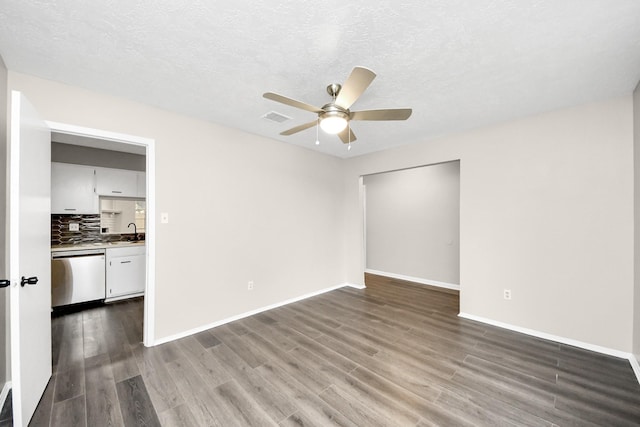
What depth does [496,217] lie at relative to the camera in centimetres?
317

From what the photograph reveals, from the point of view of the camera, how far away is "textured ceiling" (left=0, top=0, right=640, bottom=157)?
142cm

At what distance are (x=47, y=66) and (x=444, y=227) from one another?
547 cm

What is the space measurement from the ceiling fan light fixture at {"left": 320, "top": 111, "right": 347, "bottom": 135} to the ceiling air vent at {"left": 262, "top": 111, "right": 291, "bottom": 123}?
1.04 m

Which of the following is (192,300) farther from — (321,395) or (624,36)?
(624,36)

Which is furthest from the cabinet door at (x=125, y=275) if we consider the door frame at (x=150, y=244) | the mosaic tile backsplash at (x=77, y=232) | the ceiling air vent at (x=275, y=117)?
the ceiling air vent at (x=275, y=117)

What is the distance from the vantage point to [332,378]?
2131mm

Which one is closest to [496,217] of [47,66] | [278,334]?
[278,334]

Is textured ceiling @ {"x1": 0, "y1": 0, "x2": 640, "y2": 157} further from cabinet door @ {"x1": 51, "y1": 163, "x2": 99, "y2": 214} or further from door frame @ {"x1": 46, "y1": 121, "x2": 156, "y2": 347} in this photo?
cabinet door @ {"x1": 51, "y1": 163, "x2": 99, "y2": 214}

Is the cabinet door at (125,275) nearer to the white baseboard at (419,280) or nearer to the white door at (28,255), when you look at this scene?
the white door at (28,255)

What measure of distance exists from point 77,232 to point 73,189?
2.56 feet

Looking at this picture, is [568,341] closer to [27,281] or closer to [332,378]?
[332,378]

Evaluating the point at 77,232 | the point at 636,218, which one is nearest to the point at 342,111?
the point at 636,218

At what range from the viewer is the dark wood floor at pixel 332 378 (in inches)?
68.1

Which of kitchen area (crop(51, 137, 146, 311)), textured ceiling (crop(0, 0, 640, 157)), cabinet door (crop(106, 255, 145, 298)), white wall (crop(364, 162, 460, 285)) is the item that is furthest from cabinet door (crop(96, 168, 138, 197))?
white wall (crop(364, 162, 460, 285))
